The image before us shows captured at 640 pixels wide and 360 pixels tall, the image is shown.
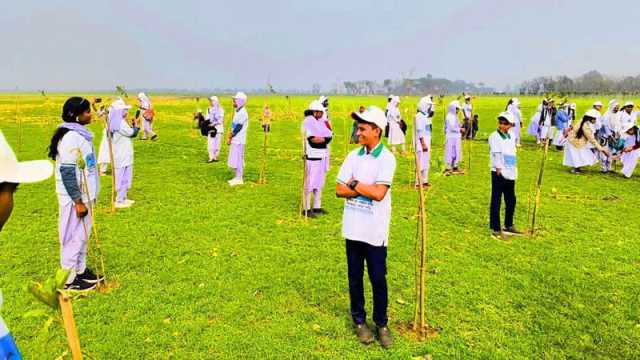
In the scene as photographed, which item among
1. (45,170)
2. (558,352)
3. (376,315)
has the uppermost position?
(45,170)

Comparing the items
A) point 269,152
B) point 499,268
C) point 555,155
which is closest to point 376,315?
point 499,268

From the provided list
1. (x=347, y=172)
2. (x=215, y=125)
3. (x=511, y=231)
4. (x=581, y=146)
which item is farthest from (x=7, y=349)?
(x=581, y=146)

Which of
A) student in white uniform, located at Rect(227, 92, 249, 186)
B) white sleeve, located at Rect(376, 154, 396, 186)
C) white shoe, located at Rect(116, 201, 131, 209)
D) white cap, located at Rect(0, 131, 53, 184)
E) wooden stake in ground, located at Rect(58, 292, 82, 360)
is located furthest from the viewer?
student in white uniform, located at Rect(227, 92, 249, 186)

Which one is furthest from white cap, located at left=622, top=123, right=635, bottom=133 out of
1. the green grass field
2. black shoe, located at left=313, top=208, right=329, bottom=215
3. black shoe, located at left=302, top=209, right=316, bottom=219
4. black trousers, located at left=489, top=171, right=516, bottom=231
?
black shoe, located at left=302, top=209, right=316, bottom=219

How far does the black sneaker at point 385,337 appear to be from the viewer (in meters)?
4.37

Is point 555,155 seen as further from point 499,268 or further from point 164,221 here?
point 164,221

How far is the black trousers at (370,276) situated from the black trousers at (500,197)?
4.00 metres

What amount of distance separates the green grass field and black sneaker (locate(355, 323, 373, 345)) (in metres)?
0.10

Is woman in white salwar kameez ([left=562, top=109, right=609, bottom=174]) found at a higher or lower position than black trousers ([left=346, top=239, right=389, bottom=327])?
higher

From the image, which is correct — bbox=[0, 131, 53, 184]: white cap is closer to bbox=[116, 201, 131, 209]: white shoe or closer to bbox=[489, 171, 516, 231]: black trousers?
bbox=[489, 171, 516, 231]: black trousers

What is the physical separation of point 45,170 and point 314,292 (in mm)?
3956

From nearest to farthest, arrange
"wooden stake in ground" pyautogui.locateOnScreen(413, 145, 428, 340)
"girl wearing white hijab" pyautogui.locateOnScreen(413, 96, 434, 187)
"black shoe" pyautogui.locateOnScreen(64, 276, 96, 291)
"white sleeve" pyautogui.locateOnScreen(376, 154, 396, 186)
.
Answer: "white sleeve" pyautogui.locateOnScreen(376, 154, 396, 186), "wooden stake in ground" pyautogui.locateOnScreen(413, 145, 428, 340), "black shoe" pyautogui.locateOnScreen(64, 276, 96, 291), "girl wearing white hijab" pyautogui.locateOnScreen(413, 96, 434, 187)

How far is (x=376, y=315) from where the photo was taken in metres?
4.47

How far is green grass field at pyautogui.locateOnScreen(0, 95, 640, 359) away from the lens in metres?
4.44
